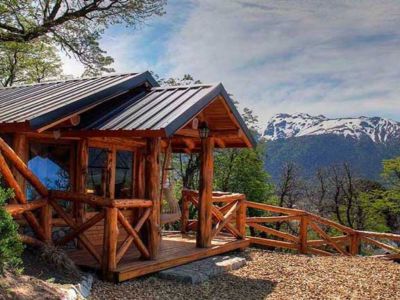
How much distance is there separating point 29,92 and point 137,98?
2701 millimetres

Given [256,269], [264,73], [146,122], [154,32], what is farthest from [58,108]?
[264,73]

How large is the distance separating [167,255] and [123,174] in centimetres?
233

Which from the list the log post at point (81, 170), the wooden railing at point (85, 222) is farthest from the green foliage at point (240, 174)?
the wooden railing at point (85, 222)

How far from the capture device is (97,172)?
9227mm

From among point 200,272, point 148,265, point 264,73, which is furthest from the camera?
point 264,73

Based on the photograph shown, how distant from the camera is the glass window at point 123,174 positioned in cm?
961

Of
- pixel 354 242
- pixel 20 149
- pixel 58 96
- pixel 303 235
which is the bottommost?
pixel 354 242

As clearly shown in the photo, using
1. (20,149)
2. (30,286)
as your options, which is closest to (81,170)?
(20,149)

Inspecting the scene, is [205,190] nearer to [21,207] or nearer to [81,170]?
[81,170]

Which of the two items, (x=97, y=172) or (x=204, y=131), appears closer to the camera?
(x=204, y=131)

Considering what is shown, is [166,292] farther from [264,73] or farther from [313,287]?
[264,73]

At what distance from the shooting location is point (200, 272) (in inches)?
306

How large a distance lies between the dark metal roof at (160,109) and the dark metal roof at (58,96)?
0.31 metres

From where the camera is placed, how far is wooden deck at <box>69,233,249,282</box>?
274 inches
